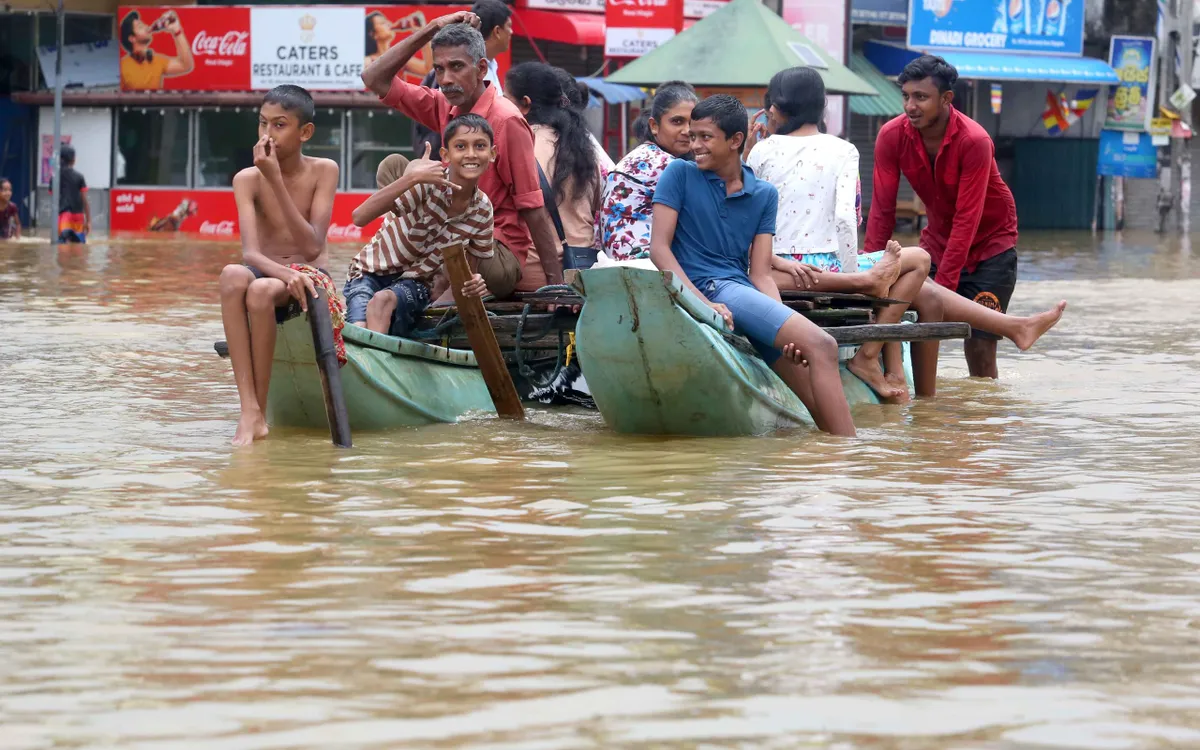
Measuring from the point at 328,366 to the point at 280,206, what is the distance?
2.29 feet

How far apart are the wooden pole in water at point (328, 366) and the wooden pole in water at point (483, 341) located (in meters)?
0.61

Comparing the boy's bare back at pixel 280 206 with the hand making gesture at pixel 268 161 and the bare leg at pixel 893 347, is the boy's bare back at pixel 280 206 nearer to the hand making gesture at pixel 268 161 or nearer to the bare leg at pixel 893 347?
the hand making gesture at pixel 268 161

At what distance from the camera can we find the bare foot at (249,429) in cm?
689

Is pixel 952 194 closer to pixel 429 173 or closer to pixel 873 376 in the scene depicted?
pixel 873 376

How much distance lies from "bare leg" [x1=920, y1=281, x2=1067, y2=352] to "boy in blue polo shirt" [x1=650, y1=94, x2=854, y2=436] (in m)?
1.68

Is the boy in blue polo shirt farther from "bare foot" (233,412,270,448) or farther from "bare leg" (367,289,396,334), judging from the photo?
"bare foot" (233,412,270,448)

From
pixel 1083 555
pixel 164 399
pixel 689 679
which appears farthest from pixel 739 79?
pixel 689 679

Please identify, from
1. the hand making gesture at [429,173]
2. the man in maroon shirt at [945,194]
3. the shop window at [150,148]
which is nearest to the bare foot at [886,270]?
the man in maroon shirt at [945,194]

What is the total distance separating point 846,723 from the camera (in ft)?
10.8

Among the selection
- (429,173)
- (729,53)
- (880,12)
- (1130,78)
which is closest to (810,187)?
(429,173)

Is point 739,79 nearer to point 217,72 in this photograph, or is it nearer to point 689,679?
point 217,72

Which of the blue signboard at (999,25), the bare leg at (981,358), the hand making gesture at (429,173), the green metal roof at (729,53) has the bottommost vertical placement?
the bare leg at (981,358)

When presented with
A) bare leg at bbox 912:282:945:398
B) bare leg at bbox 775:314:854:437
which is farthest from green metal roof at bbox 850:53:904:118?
bare leg at bbox 775:314:854:437

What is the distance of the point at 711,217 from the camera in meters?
7.26
